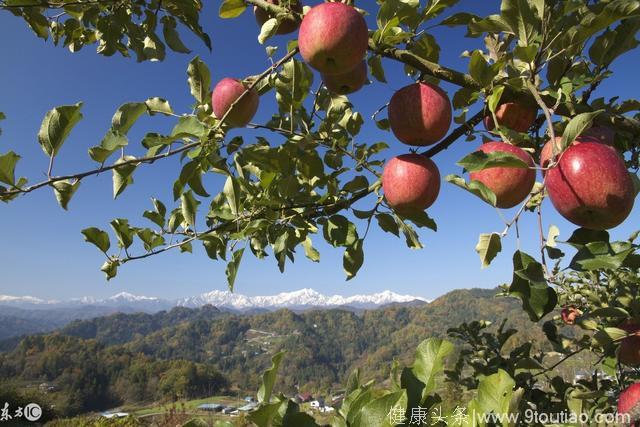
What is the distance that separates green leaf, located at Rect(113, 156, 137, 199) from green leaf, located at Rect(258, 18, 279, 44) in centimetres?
67

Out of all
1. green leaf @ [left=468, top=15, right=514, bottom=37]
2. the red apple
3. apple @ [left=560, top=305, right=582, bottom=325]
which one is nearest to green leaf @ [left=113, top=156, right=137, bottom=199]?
green leaf @ [left=468, top=15, right=514, bottom=37]

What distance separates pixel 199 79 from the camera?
5.32 ft

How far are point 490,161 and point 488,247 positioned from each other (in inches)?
14.6

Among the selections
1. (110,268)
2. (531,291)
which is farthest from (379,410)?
(110,268)

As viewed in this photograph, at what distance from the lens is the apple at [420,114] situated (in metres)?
1.46

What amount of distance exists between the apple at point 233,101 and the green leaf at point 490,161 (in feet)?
3.07

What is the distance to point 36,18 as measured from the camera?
243cm

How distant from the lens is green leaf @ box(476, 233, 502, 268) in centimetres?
124

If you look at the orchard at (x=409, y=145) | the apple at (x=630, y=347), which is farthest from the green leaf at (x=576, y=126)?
the apple at (x=630, y=347)

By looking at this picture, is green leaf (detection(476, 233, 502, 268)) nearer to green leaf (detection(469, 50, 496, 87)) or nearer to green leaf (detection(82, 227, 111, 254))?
green leaf (detection(469, 50, 496, 87))

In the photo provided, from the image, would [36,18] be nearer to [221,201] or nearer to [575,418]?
[221,201]

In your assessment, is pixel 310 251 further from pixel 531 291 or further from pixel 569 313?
pixel 569 313

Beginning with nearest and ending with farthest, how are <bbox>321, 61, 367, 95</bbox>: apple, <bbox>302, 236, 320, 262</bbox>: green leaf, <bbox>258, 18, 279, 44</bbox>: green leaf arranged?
<bbox>258, 18, 279, 44</bbox>: green leaf, <bbox>321, 61, 367, 95</bbox>: apple, <bbox>302, 236, 320, 262</bbox>: green leaf

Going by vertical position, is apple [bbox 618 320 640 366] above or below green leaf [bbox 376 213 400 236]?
below
